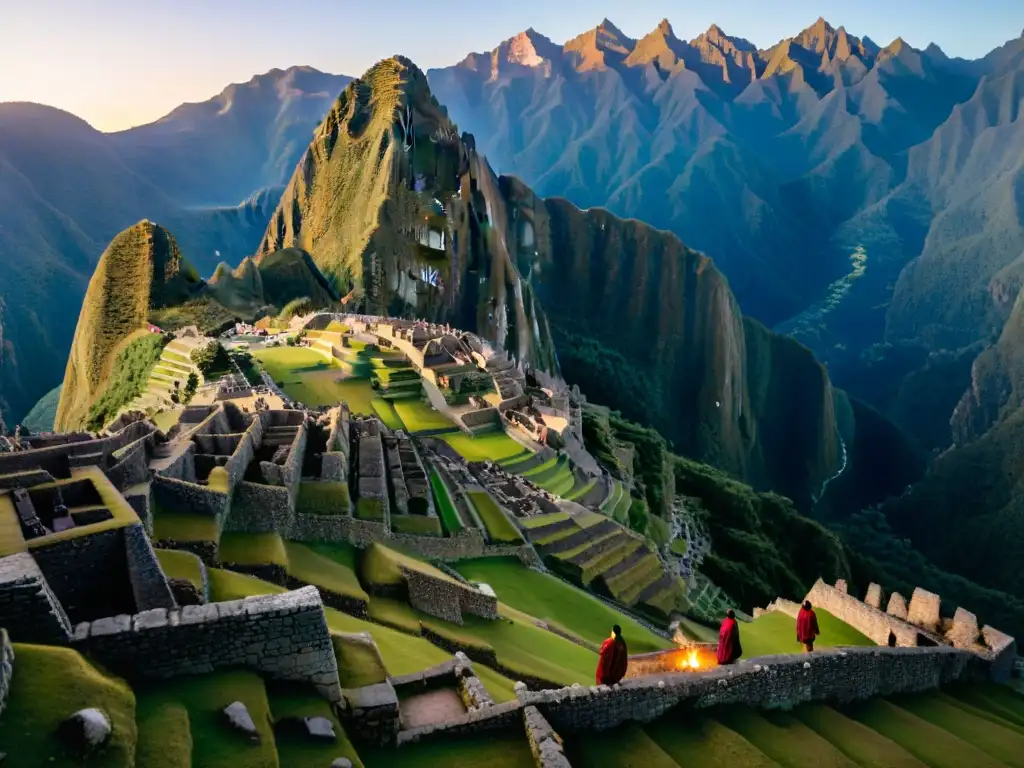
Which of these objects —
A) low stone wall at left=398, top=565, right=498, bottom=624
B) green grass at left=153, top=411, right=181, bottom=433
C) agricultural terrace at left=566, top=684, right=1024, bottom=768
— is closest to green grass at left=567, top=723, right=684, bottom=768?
agricultural terrace at left=566, top=684, right=1024, bottom=768

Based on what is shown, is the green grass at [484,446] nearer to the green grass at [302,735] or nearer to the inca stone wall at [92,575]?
the inca stone wall at [92,575]

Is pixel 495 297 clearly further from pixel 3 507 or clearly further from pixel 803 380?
pixel 3 507

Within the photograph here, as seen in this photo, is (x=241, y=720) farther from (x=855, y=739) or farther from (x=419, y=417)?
(x=419, y=417)

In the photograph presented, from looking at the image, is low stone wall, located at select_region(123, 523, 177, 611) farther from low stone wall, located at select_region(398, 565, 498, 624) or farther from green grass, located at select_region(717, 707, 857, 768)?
green grass, located at select_region(717, 707, 857, 768)

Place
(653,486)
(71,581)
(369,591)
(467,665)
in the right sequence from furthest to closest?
(653,486) < (369,591) < (467,665) < (71,581)

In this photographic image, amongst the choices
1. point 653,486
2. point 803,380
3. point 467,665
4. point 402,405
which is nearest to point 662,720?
point 467,665
